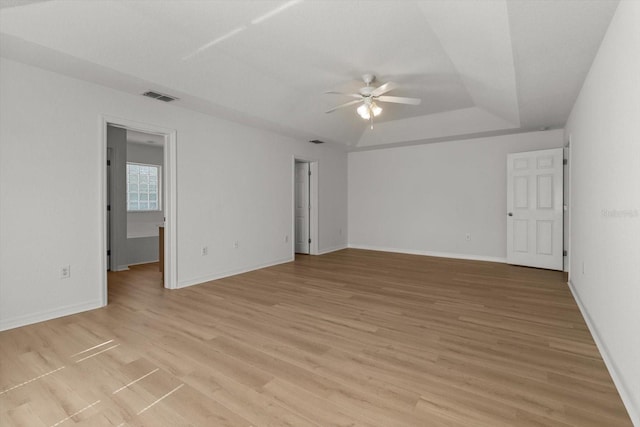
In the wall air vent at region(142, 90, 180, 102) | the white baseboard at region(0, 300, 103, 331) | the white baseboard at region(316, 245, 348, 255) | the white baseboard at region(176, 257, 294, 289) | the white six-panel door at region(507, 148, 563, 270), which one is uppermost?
the wall air vent at region(142, 90, 180, 102)

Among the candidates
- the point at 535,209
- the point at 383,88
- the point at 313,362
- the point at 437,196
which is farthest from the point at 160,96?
the point at 535,209

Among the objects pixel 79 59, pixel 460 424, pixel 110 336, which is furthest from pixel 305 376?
pixel 79 59

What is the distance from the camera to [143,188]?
8.01m

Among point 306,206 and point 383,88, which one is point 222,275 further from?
point 383,88

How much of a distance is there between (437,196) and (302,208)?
294 cm

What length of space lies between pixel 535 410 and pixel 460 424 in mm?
465

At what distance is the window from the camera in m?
7.79

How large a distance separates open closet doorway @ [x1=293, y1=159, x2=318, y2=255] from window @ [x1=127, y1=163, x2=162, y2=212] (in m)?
3.95

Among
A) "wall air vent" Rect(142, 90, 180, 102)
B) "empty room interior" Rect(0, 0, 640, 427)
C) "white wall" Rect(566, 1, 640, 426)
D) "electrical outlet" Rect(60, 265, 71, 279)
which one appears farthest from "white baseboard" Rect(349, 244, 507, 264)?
"electrical outlet" Rect(60, 265, 71, 279)

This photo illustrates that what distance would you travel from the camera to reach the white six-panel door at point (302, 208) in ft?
22.7

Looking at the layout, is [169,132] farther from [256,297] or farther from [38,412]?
[38,412]

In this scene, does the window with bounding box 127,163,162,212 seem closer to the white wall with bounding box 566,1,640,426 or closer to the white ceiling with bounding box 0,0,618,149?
the white ceiling with bounding box 0,0,618,149

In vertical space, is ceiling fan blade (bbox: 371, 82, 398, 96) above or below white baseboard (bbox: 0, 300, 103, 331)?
above

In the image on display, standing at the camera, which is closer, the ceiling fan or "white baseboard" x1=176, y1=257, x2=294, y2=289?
the ceiling fan
